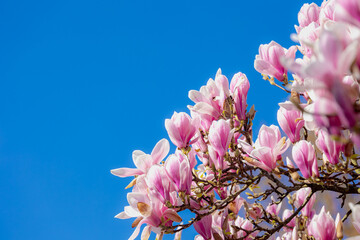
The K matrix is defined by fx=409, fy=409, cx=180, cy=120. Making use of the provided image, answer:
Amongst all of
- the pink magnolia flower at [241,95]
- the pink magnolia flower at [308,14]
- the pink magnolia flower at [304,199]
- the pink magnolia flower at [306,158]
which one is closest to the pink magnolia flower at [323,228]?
the pink magnolia flower at [306,158]

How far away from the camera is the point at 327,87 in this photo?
3.18 ft

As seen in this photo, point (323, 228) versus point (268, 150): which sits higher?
point (268, 150)

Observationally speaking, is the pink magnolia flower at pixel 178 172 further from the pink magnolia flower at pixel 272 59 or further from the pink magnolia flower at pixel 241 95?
the pink magnolia flower at pixel 272 59

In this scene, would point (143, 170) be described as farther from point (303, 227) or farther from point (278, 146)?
point (303, 227)

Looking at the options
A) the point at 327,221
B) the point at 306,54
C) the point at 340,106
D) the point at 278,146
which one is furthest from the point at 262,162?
the point at 340,106

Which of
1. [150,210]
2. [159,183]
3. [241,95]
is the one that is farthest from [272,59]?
[150,210]

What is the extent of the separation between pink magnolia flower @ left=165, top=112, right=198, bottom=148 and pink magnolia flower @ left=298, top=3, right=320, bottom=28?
1.10 m

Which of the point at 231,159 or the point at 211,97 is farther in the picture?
the point at 211,97

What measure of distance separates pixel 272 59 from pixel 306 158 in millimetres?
684

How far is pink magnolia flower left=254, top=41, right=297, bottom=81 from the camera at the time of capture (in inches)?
93.3

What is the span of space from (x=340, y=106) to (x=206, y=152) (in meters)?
1.53

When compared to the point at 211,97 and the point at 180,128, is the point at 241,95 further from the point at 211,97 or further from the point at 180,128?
the point at 180,128

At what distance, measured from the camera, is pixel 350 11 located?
115 centimetres

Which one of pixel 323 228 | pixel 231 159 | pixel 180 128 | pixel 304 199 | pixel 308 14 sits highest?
pixel 308 14
